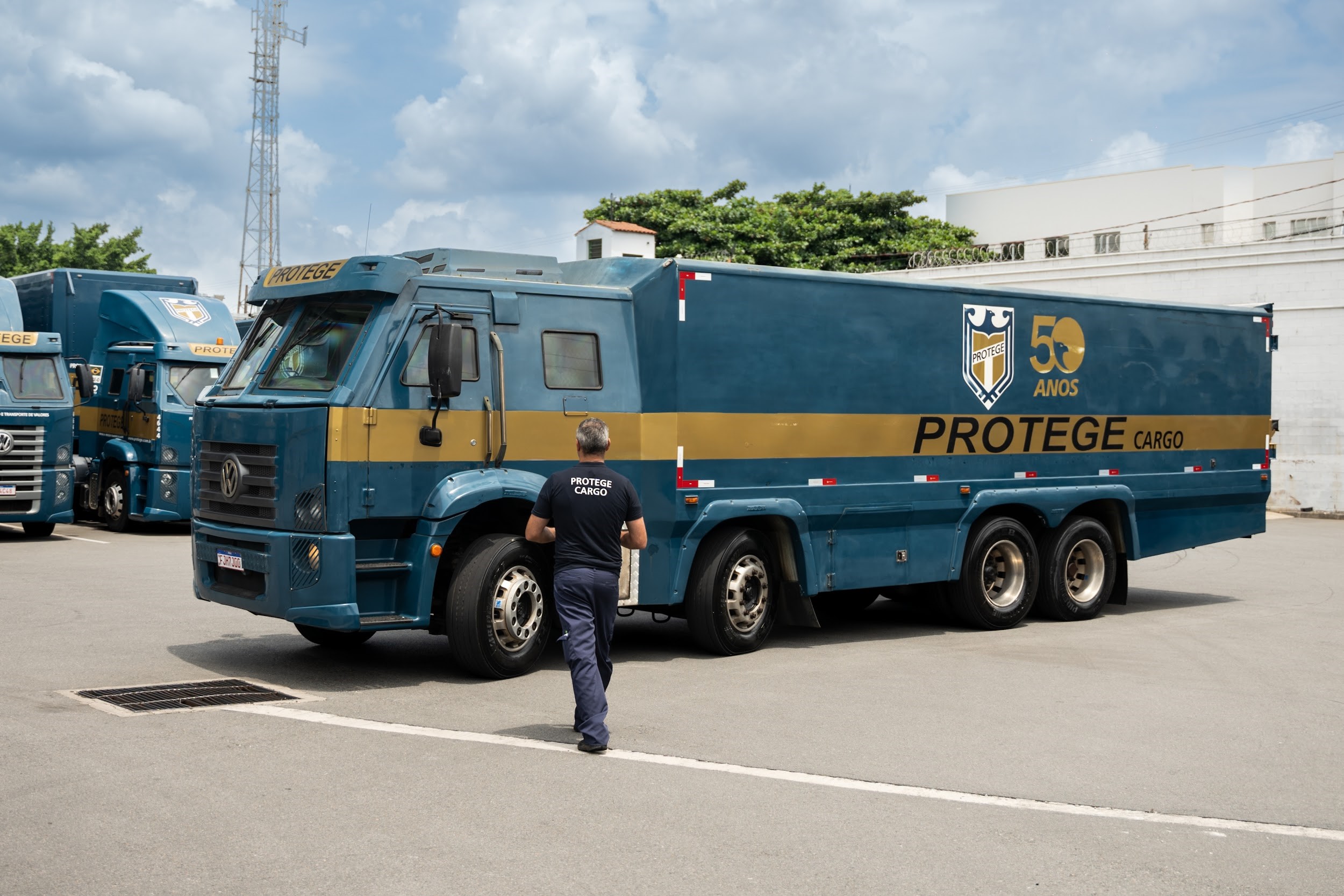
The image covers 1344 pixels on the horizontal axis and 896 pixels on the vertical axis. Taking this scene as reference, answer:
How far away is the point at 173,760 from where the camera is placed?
709cm

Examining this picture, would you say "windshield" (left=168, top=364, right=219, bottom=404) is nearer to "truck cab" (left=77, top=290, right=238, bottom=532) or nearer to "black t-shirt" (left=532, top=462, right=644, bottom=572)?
"truck cab" (left=77, top=290, right=238, bottom=532)

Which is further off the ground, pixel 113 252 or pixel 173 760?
pixel 113 252

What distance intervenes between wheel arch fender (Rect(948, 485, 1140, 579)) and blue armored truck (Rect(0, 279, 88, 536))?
13.2 meters

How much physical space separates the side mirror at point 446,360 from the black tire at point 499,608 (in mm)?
1117

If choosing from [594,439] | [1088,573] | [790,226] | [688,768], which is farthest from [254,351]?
[790,226]

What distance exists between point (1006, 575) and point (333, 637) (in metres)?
6.18

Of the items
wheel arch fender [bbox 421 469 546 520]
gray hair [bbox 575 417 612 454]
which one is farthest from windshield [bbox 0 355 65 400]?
gray hair [bbox 575 417 612 454]

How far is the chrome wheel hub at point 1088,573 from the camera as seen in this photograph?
13.6 m

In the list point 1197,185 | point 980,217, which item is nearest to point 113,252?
point 980,217

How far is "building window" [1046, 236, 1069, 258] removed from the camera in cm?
3330

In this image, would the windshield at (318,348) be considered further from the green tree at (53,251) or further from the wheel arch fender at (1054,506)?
the green tree at (53,251)

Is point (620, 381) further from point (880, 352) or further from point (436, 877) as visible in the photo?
point (436, 877)

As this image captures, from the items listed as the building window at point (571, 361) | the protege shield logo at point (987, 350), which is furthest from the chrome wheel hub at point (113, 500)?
the protege shield logo at point (987, 350)

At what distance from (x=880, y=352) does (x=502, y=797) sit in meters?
6.27
